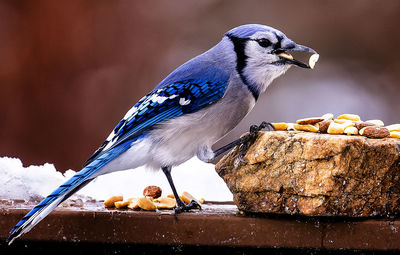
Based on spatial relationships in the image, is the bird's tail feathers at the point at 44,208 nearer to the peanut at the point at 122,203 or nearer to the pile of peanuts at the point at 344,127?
the peanut at the point at 122,203

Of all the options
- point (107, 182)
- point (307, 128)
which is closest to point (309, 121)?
point (307, 128)

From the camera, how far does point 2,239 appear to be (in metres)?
1.07

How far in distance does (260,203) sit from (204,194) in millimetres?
514

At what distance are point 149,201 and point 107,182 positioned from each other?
0.43 metres

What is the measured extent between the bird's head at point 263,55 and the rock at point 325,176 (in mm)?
222

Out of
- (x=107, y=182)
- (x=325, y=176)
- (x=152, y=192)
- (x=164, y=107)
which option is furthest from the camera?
(x=107, y=182)

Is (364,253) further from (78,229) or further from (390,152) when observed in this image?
(78,229)

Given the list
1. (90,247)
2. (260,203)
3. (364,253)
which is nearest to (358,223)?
(364,253)

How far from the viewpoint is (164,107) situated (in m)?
1.19

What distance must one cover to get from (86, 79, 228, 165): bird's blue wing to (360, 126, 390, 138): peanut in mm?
304

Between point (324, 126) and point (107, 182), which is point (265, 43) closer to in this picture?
point (324, 126)

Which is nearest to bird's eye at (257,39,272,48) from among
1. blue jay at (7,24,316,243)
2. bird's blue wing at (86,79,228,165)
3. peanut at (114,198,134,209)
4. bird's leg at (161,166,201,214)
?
blue jay at (7,24,316,243)

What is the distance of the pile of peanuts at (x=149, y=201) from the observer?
45.9 inches

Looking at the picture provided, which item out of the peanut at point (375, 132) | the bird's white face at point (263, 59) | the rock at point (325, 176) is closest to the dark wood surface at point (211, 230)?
the rock at point (325, 176)
